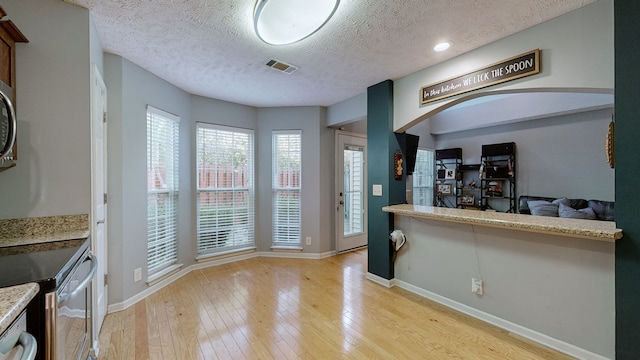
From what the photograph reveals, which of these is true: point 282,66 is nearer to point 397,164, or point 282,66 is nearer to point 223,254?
point 397,164

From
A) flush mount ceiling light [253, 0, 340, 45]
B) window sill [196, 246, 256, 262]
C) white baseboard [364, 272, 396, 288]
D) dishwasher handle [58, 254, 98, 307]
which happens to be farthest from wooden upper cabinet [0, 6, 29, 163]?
white baseboard [364, 272, 396, 288]

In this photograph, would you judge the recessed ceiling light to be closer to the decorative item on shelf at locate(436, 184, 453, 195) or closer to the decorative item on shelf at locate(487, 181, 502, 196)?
the decorative item on shelf at locate(487, 181, 502, 196)

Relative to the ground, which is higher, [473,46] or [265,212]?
[473,46]

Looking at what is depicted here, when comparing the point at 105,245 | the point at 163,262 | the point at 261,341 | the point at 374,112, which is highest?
the point at 374,112

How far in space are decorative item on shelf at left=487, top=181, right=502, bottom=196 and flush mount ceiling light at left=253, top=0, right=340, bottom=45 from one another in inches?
212

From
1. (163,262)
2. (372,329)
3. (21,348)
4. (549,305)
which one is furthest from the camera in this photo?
(163,262)

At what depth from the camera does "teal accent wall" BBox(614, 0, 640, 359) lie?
5.04 ft

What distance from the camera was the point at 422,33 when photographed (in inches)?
82.2

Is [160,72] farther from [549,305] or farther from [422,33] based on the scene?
[549,305]

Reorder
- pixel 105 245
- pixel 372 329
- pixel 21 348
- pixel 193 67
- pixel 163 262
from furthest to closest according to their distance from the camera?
pixel 163 262 → pixel 193 67 → pixel 105 245 → pixel 372 329 → pixel 21 348

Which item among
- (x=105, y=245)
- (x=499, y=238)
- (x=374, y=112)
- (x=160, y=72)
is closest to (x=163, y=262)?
(x=105, y=245)

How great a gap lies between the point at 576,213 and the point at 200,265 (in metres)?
5.37

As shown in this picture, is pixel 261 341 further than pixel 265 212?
No

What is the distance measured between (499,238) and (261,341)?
221 centimetres
